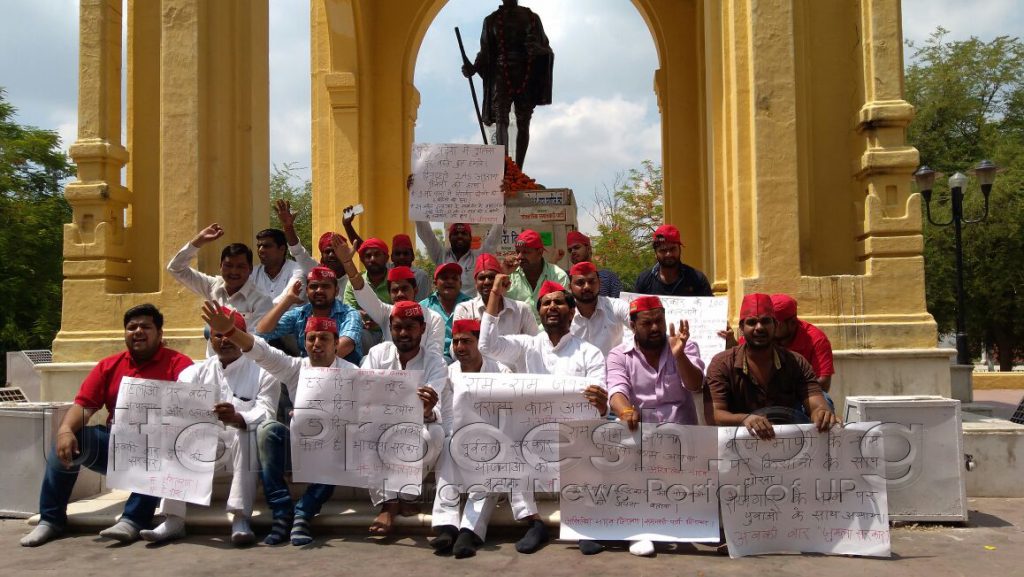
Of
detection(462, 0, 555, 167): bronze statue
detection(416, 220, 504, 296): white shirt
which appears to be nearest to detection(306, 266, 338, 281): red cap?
detection(416, 220, 504, 296): white shirt

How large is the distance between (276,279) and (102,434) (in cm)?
192

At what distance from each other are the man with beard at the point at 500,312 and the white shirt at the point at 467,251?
56.6 inches

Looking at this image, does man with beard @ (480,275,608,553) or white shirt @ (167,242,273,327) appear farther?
white shirt @ (167,242,273,327)

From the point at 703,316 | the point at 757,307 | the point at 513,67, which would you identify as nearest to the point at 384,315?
the point at 703,316

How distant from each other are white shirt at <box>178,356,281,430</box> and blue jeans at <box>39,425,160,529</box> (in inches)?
29.7

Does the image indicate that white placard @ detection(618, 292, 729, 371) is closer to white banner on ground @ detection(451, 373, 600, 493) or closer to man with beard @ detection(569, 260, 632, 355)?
man with beard @ detection(569, 260, 632, 355)

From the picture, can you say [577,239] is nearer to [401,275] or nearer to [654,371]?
[401,275]

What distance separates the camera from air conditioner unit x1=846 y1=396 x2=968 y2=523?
600cm

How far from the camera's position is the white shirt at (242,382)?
609cm

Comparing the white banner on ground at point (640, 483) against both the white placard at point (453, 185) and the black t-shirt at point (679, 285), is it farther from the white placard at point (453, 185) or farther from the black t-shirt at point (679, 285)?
the white placard at point (453, 185)

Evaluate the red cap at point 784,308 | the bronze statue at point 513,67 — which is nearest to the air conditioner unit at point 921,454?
the red cap at point 784,308

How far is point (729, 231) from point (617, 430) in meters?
3.76

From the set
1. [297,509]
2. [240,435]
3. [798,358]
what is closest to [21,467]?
[240,435]

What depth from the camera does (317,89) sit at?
14.0 meters
